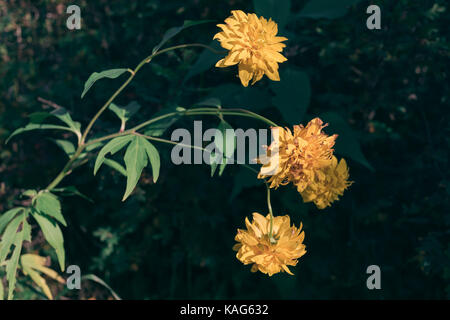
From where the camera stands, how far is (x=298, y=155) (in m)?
1.14

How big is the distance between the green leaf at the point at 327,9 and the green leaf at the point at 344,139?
351mm

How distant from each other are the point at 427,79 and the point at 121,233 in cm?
134

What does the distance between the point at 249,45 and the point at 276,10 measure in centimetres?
53

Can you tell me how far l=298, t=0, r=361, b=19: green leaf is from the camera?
1.62 metres

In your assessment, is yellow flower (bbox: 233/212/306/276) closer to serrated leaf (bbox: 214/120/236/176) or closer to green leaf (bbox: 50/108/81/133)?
serrated leaf (bbox: 214/120/236/176)

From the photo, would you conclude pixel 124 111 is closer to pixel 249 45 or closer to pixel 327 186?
pixel 249 45

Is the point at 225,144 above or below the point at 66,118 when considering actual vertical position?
below

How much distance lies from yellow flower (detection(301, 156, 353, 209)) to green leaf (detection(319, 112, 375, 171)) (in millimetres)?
273

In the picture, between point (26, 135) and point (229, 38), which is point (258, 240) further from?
point (26, 135)

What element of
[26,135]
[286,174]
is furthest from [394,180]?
[26,135]

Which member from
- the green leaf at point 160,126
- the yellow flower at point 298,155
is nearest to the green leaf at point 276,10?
the green leaf at point 160,126

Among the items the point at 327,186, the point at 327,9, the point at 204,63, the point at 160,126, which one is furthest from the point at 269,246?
the point at 327,9

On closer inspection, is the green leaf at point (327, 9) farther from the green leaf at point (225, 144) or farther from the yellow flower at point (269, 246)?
the yellow flower at point (269, 246)
